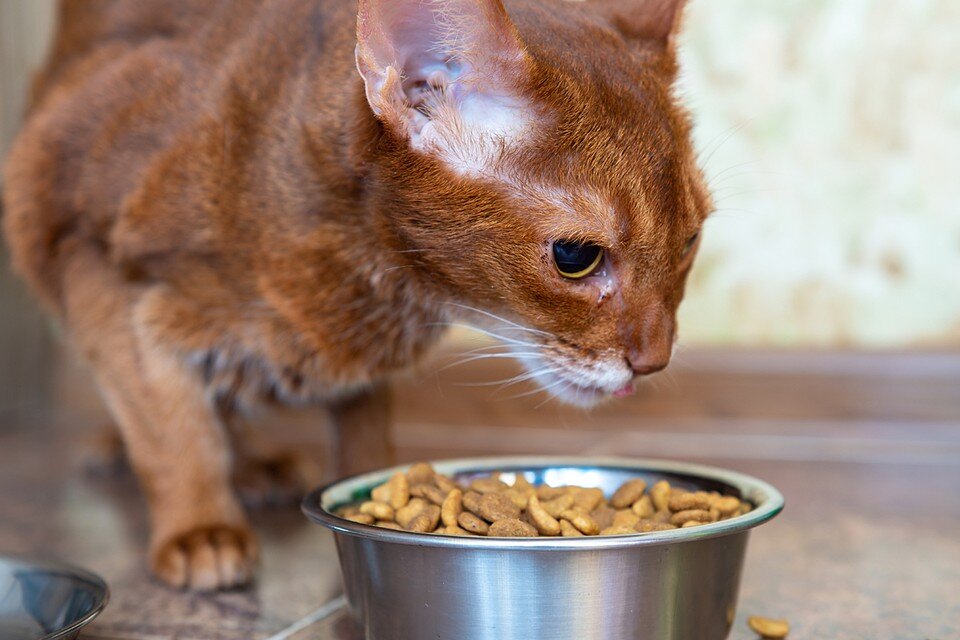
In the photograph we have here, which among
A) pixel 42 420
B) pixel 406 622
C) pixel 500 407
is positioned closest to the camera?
pixel 406 622

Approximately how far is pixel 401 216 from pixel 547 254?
0.17m

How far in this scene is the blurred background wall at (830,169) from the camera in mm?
2281

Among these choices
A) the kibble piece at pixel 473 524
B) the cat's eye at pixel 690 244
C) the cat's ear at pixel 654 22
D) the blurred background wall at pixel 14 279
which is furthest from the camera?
the blurred background wall at pixel 14 279

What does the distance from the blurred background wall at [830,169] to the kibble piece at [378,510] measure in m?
1.39

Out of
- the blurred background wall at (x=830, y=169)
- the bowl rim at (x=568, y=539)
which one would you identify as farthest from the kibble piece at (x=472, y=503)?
the blurred background wall at (x=830, y=169)

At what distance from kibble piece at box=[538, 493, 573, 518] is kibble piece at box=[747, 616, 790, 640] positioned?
259 millimetres

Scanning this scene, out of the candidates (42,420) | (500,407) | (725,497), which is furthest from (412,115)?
(42,420)

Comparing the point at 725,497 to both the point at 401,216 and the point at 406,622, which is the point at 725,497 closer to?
the point at 406,622

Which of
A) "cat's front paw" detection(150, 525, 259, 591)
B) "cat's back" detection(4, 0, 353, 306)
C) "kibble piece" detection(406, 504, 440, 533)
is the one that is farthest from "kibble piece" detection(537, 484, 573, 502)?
"cat's back" detection(4, 0, 353, 306)

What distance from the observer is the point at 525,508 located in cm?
101

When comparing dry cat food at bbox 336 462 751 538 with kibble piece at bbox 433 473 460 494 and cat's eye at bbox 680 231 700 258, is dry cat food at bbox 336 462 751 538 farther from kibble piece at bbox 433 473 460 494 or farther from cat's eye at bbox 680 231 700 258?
cat's eye at bbox 680 231 700 258

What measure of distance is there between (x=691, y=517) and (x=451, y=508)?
225 millimetres

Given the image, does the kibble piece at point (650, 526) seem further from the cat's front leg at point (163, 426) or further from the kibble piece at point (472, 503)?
the cat's front leg at point (163, 426)

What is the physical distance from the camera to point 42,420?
2.79 metres
